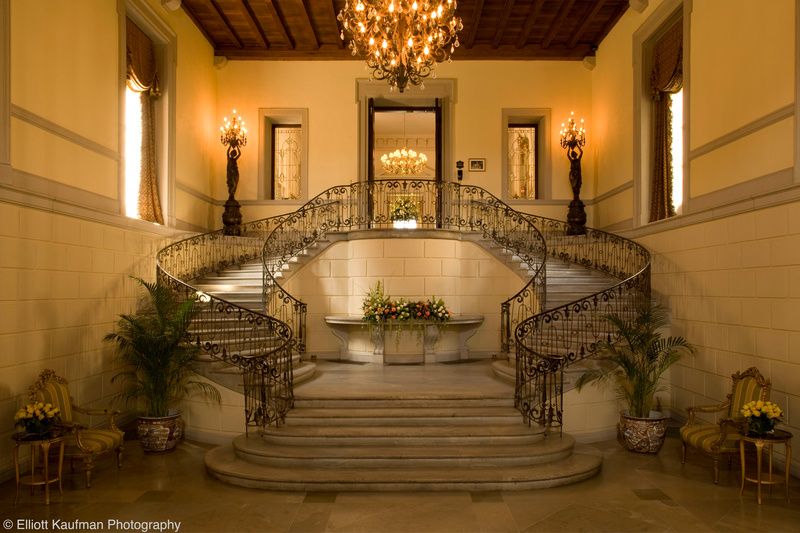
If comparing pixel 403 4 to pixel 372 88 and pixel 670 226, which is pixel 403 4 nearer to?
pixel 670 226

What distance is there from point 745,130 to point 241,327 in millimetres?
7463

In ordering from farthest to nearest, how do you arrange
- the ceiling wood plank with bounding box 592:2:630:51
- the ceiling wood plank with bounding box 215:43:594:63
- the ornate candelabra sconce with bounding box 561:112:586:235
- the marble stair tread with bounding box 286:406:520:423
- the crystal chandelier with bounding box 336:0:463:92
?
1. the ceiling wood plank with bounding box 215:43:594:63
2. the ornate candelabra sconce with bounding box 561:112:586:235
3. the ceiling wood plank with bounding box 592:2:630:51
4. the marble stair tread with bounding box 286:406:520:423
5. the crystal chandelier with bounding box 336:0:463:92

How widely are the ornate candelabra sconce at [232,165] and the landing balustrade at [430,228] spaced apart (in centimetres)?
46

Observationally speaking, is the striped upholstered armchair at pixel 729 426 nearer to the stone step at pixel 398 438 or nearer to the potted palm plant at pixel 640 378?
the potted palm plant at pixel 640 378

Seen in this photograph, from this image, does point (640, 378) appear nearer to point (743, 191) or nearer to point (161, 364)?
point (743, 191)

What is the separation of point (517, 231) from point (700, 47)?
491cm

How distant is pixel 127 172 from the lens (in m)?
9.72

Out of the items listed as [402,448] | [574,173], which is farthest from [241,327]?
[574,173]

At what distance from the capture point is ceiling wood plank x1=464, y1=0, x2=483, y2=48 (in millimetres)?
11848

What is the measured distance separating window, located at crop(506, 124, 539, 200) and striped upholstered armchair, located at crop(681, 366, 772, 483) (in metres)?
8.28

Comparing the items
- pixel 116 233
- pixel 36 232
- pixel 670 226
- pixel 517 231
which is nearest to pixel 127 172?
pixel 116 233

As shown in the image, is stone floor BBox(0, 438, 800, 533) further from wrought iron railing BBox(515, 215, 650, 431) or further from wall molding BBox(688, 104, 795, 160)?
wall molding BBox(688, 104, 795, 160)

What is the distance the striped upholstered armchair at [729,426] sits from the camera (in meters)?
5.86

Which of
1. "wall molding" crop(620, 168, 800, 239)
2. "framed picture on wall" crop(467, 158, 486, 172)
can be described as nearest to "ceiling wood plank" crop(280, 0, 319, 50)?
"framed picture on wall" crop(467, 158, 486, 172)
